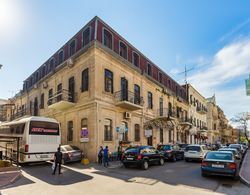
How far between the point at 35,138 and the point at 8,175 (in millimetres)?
3703

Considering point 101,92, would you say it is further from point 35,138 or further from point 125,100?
point 35,138

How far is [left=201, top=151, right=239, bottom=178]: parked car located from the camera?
1032cm

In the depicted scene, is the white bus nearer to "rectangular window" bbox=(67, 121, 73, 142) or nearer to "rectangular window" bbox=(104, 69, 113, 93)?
"rectangular window" bbox=(67, 121, 73, 142)

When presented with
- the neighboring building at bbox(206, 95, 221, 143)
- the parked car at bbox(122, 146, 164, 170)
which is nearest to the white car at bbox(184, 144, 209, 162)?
the parked car at bbox(122, 146, 164, 170)

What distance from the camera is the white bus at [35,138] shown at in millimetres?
13891

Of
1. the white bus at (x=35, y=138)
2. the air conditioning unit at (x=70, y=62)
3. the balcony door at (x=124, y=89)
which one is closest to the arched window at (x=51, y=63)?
the air conditioning unit at (x=70, y=62)

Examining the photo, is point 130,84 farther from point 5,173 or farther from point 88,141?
point 5,173

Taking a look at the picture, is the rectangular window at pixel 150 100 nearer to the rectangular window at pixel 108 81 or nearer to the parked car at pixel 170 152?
the parked car at pixel 170 152

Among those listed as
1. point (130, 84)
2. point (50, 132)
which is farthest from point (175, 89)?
point (50, 132)

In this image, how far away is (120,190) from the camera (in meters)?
8.29

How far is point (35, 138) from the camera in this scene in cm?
1425

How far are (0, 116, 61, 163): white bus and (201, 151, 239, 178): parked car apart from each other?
Answer: 1058 cm

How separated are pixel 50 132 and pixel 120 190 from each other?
8.96 metres

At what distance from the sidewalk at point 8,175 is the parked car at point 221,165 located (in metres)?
9.77
